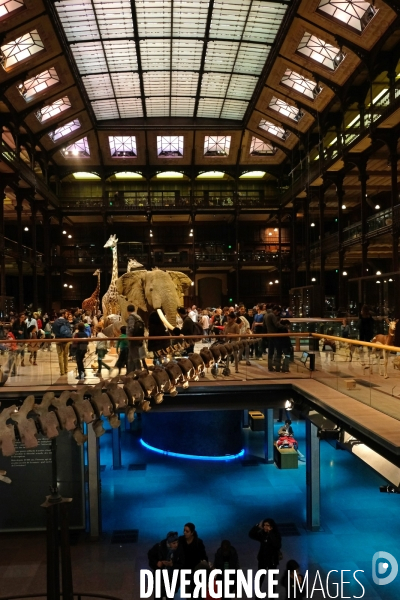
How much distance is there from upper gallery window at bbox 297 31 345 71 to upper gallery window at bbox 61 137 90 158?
15.1m

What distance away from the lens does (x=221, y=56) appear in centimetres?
2289

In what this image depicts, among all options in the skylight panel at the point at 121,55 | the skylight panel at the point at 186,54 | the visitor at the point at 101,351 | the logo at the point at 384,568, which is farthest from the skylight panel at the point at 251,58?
the logo at the point at 384,568

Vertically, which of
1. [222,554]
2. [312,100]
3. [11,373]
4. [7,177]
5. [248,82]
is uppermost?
[248,82]

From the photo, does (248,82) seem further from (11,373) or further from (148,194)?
(11,373)

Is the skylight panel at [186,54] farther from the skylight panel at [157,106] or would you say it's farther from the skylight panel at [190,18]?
the skylight panel at [157,106]

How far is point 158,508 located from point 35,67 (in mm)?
17619

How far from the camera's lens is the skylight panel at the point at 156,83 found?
2450 centimetres

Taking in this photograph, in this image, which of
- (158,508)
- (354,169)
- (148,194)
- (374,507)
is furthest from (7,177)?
(374,507)

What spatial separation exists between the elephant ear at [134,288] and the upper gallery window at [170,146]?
67.3 feet

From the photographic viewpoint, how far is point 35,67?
20.0 meters

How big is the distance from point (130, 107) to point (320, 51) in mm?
11870

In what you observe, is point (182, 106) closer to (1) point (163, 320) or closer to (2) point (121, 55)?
(2) point (121, 55)

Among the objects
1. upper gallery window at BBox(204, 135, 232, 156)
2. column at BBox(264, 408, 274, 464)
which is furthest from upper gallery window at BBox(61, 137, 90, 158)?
column at BBox(264, 408, 274, 464)

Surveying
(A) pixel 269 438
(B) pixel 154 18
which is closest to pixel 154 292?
(A) pixel 269 438
